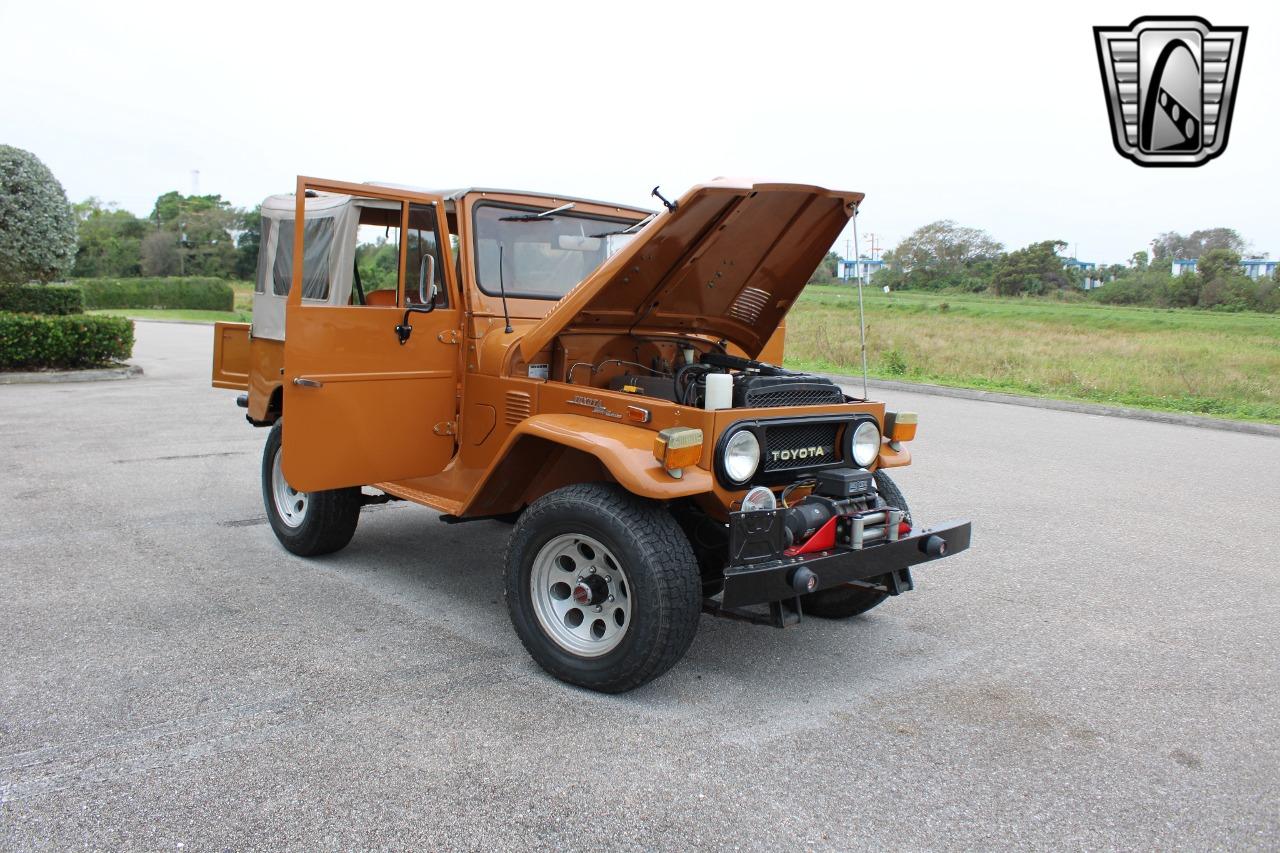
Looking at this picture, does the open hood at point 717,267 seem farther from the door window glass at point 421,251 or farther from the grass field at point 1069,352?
the grass field at point 1069,352

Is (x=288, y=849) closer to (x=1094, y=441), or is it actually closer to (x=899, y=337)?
(x=1094, y=441)

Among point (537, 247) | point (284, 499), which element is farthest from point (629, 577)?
point (284, 499)

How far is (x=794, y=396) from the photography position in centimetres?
441

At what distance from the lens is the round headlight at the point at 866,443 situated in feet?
14.8

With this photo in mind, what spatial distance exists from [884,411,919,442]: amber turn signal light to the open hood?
0.93m

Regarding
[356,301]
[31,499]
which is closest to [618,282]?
[356,301]

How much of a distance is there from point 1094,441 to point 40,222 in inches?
648

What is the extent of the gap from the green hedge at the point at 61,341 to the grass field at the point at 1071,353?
11601mm

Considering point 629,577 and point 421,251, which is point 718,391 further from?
point 421,251

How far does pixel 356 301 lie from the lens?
529cm

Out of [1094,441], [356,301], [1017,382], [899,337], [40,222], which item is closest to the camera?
[356,301]

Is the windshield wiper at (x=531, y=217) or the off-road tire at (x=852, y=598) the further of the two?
the windshield wiper at (x=531, y=217)

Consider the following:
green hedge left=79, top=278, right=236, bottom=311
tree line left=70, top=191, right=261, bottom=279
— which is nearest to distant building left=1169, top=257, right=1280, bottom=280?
green hedge left=79, top=278, right=236, bottom=311

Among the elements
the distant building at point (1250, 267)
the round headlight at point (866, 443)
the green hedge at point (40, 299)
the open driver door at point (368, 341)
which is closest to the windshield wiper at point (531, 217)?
the open driver door at point (368, 341)
